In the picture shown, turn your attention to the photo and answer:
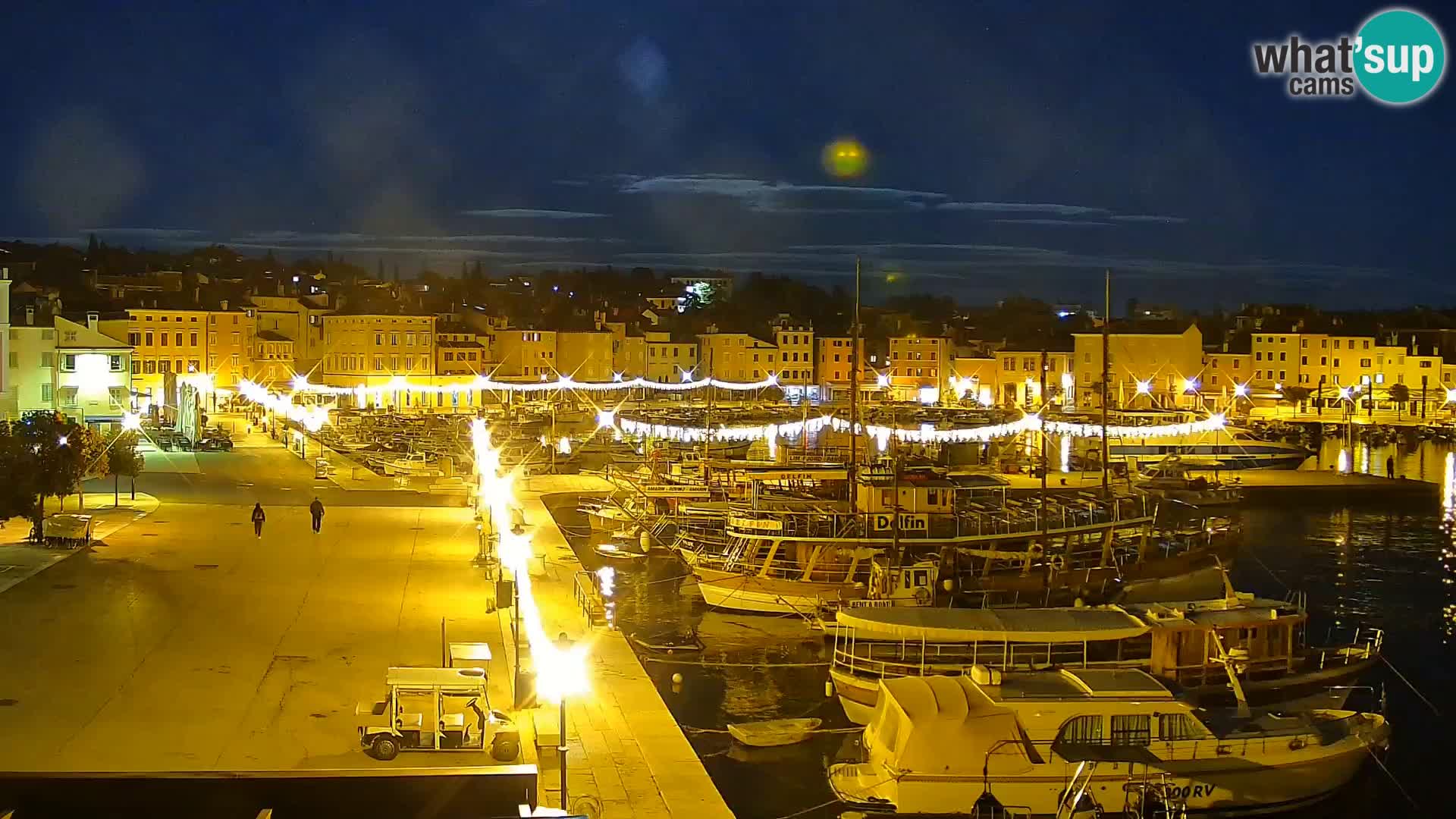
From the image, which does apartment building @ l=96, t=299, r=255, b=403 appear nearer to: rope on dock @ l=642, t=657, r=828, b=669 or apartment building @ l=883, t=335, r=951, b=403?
apartment building @ l=883, t=335, r=951, b=403

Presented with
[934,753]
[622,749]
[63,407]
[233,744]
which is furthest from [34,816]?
[63,407]

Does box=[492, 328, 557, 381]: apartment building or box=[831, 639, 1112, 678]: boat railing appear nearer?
box=[831, 639, 1112, 678]: boat railing

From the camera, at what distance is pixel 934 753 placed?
460 inches

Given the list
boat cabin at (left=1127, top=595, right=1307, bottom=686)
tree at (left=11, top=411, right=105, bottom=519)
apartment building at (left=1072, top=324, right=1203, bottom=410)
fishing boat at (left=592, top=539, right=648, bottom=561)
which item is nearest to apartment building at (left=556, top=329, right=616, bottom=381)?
apartment building at (left=1072, top=324, right=1203, bottom=410)

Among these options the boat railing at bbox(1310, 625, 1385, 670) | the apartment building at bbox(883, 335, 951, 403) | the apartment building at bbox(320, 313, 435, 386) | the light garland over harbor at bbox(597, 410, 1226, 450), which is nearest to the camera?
the boat railing at bbox(1310, 625, 1385, 670)

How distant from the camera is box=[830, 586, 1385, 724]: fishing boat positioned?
14.9 m

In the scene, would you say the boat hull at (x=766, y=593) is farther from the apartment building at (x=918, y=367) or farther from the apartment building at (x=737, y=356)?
the apartment building at (x=918, y=367)

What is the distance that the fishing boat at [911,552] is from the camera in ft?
66.6

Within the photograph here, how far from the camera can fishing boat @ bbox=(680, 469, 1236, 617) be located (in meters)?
20.3

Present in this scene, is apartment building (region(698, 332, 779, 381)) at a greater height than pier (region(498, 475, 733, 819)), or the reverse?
apartment building (region(698, 332, 779, 381))

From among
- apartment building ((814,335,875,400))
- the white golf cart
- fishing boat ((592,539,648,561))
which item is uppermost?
apartment building ((814,335,875,400))

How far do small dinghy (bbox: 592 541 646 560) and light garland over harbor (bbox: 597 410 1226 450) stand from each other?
21274 millimetres

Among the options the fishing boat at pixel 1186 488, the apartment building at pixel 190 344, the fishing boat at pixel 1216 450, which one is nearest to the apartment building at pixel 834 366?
the fishing boat at pixel 1216 450

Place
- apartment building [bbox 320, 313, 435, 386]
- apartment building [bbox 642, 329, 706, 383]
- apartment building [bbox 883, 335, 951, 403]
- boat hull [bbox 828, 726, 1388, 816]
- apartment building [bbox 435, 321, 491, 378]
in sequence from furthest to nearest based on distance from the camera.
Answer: apartment building [bbox 883, 335, 951, 403]
apartment building [bbox 642, 329, 706, 383]
apartment building [bbox 435, 321, 491, 378]
apartment building [bbox 320, 313, 435, 386]
boat hull [bbox 828, 726, 1388, 816]
